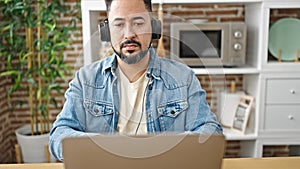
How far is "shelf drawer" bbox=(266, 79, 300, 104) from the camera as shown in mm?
2369

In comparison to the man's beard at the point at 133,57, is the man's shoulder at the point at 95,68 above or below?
below

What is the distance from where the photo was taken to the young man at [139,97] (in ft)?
2.98

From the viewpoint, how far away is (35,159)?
101 inches

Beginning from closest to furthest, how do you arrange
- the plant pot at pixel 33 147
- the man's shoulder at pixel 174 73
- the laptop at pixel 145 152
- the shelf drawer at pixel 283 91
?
the laptop at pixel 145 152
the man's shoulder at pixel 174 73
the shelf drawer at pixel 283 91
the plant pot at pixel 33 147

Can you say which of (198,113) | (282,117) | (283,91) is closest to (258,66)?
(283,91)

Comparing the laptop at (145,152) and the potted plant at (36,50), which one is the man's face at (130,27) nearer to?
the laptop at (145,152)

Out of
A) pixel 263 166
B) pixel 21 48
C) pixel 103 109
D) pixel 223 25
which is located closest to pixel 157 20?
pixel 103 109

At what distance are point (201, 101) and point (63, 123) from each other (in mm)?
413

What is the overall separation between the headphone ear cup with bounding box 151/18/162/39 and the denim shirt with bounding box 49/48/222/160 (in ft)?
0.13

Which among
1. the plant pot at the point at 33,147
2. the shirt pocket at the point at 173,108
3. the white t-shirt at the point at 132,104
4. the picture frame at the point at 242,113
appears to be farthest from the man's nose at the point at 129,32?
the plant pot at the point at 33,147

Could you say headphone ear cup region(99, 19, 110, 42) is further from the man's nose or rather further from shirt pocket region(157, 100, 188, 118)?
shirt pocket region(157, 100, 188, 118)

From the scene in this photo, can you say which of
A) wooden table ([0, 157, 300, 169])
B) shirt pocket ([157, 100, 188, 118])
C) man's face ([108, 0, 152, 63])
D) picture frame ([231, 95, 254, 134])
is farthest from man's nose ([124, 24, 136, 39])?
picture frame ([231, 95, 254, 134])

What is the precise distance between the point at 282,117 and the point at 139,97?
1.79 m

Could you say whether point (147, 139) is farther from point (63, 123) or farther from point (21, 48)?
point (21, 48)
